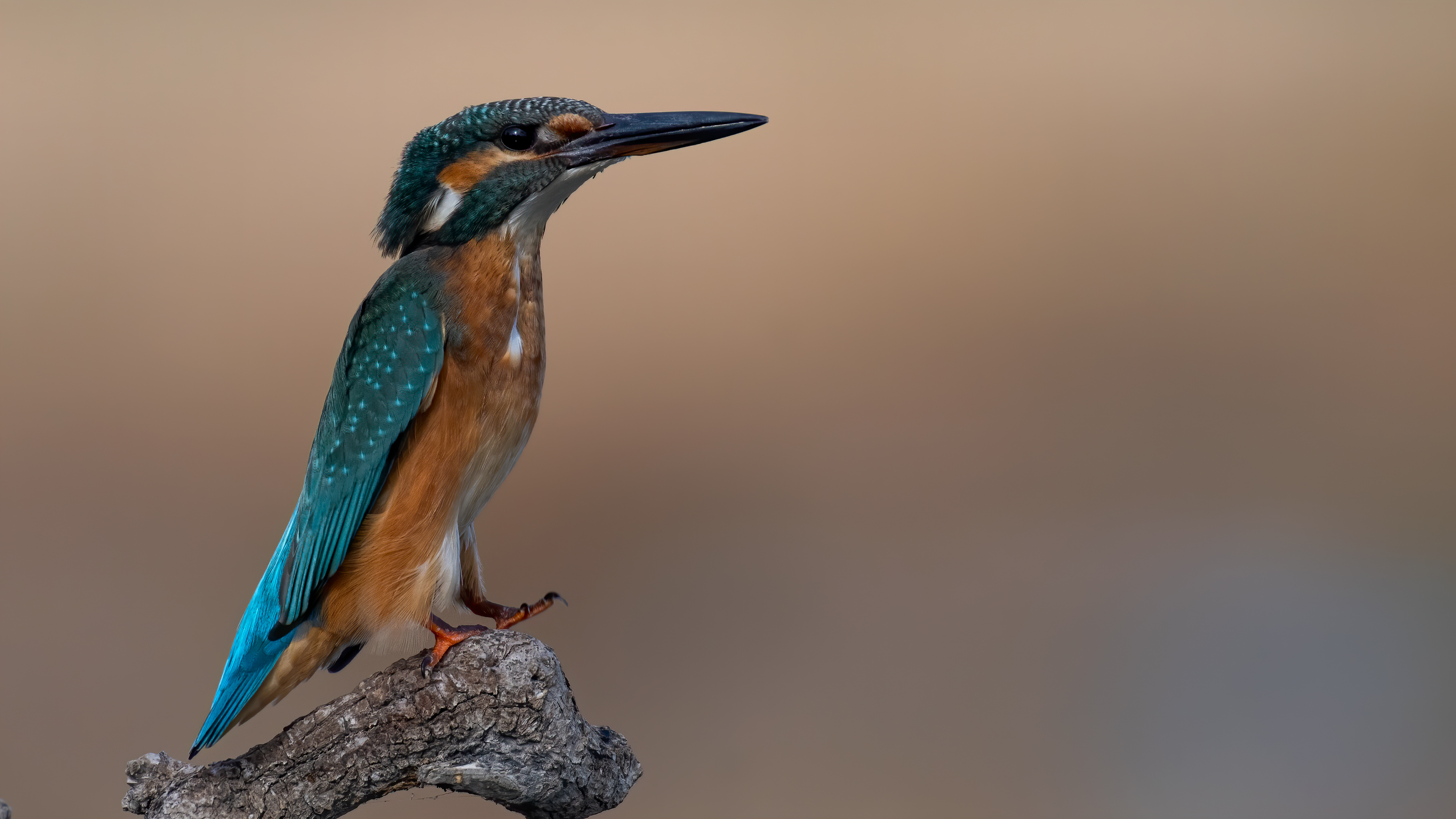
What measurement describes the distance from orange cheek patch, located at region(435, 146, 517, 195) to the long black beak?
0.32 feet

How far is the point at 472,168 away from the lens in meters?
1.64

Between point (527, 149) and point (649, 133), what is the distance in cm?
18

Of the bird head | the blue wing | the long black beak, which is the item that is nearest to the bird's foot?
the blue wing

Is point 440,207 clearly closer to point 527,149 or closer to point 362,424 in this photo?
point 527,149

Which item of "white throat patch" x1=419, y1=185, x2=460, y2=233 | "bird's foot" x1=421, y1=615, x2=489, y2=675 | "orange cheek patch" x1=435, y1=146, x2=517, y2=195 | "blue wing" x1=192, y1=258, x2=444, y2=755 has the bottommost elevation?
"bird's foot" x1=421, y1=615, x2=489, y2=675

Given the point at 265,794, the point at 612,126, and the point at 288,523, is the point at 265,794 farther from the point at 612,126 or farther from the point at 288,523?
the point at 612,126

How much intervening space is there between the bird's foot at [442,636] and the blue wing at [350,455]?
0.17 meters

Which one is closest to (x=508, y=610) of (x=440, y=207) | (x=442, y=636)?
(x=442, y=636)

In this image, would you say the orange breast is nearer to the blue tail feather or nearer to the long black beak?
the blue tail feather

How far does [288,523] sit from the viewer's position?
1.73 metres

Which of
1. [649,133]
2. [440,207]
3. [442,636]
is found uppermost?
[649,133]

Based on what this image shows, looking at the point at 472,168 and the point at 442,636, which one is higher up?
the point at 472,168

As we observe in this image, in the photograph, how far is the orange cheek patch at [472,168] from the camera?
5.34 feet

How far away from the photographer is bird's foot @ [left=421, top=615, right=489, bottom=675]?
1.59m
